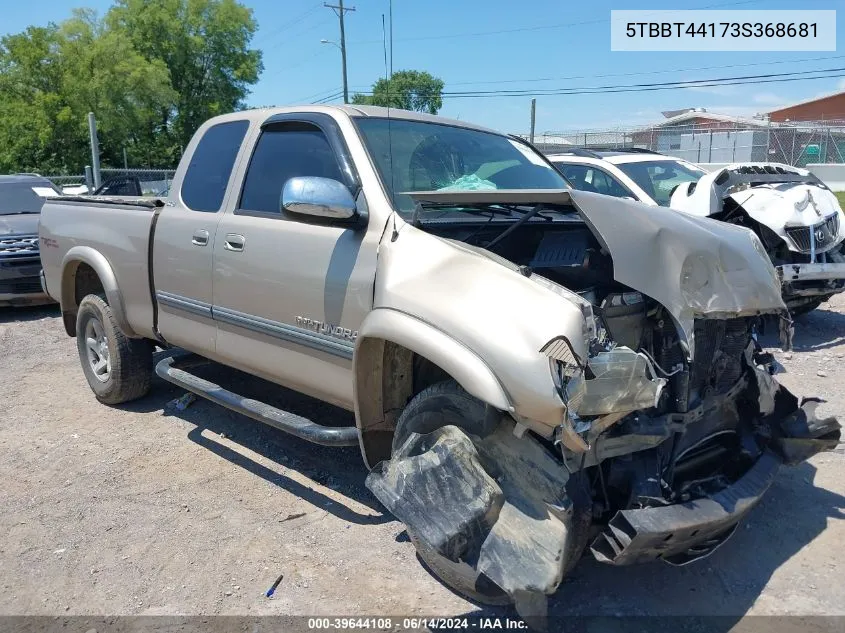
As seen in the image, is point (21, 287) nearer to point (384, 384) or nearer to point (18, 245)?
point (18, 245)

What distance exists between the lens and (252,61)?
5034 centimetres

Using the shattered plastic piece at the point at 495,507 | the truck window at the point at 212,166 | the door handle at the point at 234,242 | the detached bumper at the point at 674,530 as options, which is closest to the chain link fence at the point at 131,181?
the truck window at the point at 212,166

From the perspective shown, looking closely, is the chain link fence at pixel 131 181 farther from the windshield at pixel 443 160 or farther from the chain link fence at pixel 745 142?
the chain link fence at pixel 745 142

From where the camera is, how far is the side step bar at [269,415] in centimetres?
346

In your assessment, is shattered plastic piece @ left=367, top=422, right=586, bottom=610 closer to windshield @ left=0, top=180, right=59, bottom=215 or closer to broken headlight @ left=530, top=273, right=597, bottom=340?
broken headlight @ left=530, top=273, right=597, bottom=340

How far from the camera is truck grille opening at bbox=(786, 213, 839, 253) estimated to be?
265 inches

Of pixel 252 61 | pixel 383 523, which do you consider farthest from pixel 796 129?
pixel 252 61

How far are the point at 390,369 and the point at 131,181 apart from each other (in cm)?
Answer: 640

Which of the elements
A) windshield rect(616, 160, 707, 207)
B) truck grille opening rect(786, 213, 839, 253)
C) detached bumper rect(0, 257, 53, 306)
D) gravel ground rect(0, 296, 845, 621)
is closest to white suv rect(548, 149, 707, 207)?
windshield rect(616, 160, 707, 207)

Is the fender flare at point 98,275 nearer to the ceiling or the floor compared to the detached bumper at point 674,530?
nearer to the ceiling

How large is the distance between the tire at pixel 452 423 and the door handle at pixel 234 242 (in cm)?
145

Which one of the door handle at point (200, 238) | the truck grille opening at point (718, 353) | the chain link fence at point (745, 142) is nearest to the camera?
the truck grille opening at point (718, 353)

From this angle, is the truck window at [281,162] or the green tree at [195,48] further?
the green tree at [195,48]

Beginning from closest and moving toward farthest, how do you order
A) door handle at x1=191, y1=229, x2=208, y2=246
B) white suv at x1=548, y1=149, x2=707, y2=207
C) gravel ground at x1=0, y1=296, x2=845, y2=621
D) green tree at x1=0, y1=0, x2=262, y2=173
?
gravel ground at x1=0, y1=296, x2=845, y2=621
door handle at x1=191, y1=229, x2=208, y2=246
white suv at x1=548, y1=149, x2=707, y2=207
green tree at x1=0, y1=0, x2=262, y2=173
